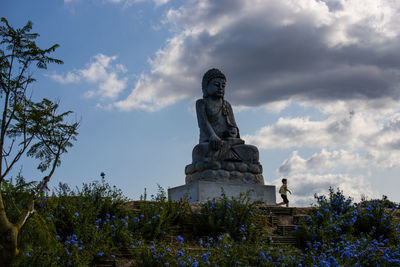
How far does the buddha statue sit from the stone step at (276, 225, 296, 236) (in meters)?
2.43

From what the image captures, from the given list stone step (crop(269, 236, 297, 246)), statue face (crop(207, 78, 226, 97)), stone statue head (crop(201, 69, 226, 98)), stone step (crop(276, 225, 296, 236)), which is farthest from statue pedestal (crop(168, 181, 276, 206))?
stone statue head (crop(201, 69, 226, 98))

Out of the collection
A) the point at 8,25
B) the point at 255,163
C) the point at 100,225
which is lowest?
the point at 100,225

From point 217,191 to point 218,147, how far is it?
3.26ft

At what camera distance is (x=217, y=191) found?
10.5 m

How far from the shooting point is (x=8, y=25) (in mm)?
6094

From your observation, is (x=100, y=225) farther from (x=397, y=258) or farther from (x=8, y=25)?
(x=397, y=258)

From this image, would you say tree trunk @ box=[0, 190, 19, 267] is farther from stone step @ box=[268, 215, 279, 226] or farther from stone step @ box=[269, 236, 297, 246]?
stone step @ box=[268, 215, 279, 226]

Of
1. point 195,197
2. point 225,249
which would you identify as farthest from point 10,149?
point 195,197

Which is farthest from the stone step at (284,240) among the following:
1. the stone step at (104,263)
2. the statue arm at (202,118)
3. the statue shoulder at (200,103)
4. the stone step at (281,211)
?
the statue shoulder at (200,103)

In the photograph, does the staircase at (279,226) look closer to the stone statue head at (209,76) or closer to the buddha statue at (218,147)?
the buddha statue at (218,147)

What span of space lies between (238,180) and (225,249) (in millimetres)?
4476

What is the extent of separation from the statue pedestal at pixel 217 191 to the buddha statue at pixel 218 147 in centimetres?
19

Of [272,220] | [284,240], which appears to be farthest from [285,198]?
[284,240]

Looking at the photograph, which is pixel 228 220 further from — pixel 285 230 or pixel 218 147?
pixel 218 147
